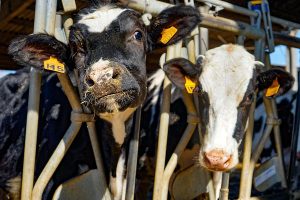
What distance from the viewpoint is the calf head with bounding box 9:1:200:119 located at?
2429mm

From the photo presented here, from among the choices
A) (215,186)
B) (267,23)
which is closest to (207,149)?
(215,186)

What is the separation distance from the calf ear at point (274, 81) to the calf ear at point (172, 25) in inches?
29.7

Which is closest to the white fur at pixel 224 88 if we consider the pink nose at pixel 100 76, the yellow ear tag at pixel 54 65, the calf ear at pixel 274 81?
the calf ear at pixel 274 81

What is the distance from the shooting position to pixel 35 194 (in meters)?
2.52

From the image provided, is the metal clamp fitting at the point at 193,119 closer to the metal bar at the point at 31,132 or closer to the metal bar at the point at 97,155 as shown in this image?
the metal bar at the point at 97,155

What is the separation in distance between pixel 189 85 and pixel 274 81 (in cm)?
70

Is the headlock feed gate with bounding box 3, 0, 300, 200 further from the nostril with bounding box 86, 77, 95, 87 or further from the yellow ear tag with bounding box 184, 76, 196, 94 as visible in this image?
the nostril with bounding box 86, 77, 95, 87

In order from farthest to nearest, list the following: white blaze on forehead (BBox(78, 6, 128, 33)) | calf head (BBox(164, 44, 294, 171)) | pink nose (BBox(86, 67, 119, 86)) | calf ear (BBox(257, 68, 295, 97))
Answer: calf ear (BBox(257, 68, 295, 97)), calf head (BBox(164, 44, 294, 171)), white blaze on forehead (BBox(78, 6, 128, 33)), pink nose (BBox(86, 67, 119, 86))

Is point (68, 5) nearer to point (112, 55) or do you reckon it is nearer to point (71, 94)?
point (112, 55)

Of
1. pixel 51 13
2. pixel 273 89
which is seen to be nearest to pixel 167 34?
pixel 51 13

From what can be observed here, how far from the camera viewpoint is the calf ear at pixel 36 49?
2.66m

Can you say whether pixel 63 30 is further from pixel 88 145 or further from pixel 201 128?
pixel 201 128

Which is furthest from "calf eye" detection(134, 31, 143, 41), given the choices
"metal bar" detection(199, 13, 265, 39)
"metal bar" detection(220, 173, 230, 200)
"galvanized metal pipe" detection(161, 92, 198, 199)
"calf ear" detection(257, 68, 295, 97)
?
"metal bar" detection(220, 173, 230, 200)

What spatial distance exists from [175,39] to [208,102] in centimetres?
51
